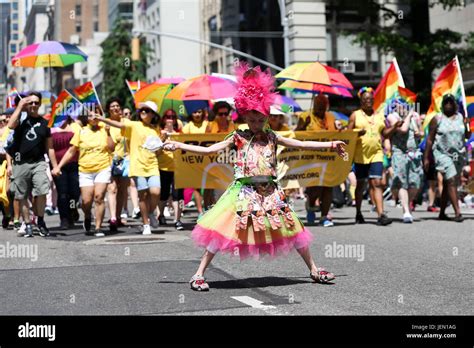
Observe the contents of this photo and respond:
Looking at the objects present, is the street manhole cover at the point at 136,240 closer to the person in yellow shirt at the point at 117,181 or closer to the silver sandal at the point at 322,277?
the person in yellow shirt at the point at 117,181

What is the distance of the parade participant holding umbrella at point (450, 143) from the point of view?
15891 millimetres

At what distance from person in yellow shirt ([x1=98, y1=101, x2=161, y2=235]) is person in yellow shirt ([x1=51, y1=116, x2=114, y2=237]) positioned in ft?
1.74

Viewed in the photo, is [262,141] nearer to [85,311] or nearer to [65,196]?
[85,311]

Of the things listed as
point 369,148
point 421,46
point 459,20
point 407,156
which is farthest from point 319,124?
point 459,20

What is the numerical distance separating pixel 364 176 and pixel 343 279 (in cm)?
669

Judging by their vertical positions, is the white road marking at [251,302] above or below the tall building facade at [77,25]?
below

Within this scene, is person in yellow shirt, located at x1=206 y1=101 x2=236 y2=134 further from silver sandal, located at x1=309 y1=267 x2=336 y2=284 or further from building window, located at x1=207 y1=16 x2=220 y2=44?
building window, located at x1=207 y1=16 x2=220 y2=44

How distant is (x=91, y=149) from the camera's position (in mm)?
14273

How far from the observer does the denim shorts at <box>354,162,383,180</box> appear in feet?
50.4

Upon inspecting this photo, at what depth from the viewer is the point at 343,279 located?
895cm

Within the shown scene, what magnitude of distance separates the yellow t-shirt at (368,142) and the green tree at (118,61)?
55999 millimetres

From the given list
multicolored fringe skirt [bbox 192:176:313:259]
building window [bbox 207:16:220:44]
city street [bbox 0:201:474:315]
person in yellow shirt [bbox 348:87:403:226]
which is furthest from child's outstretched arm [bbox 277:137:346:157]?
building window [bbox 207:16:220:44]

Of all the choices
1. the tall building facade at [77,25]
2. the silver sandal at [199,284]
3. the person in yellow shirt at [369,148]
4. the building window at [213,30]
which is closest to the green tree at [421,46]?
the person in yellow shirt at [369,148]

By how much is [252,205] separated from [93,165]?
20.3ft
